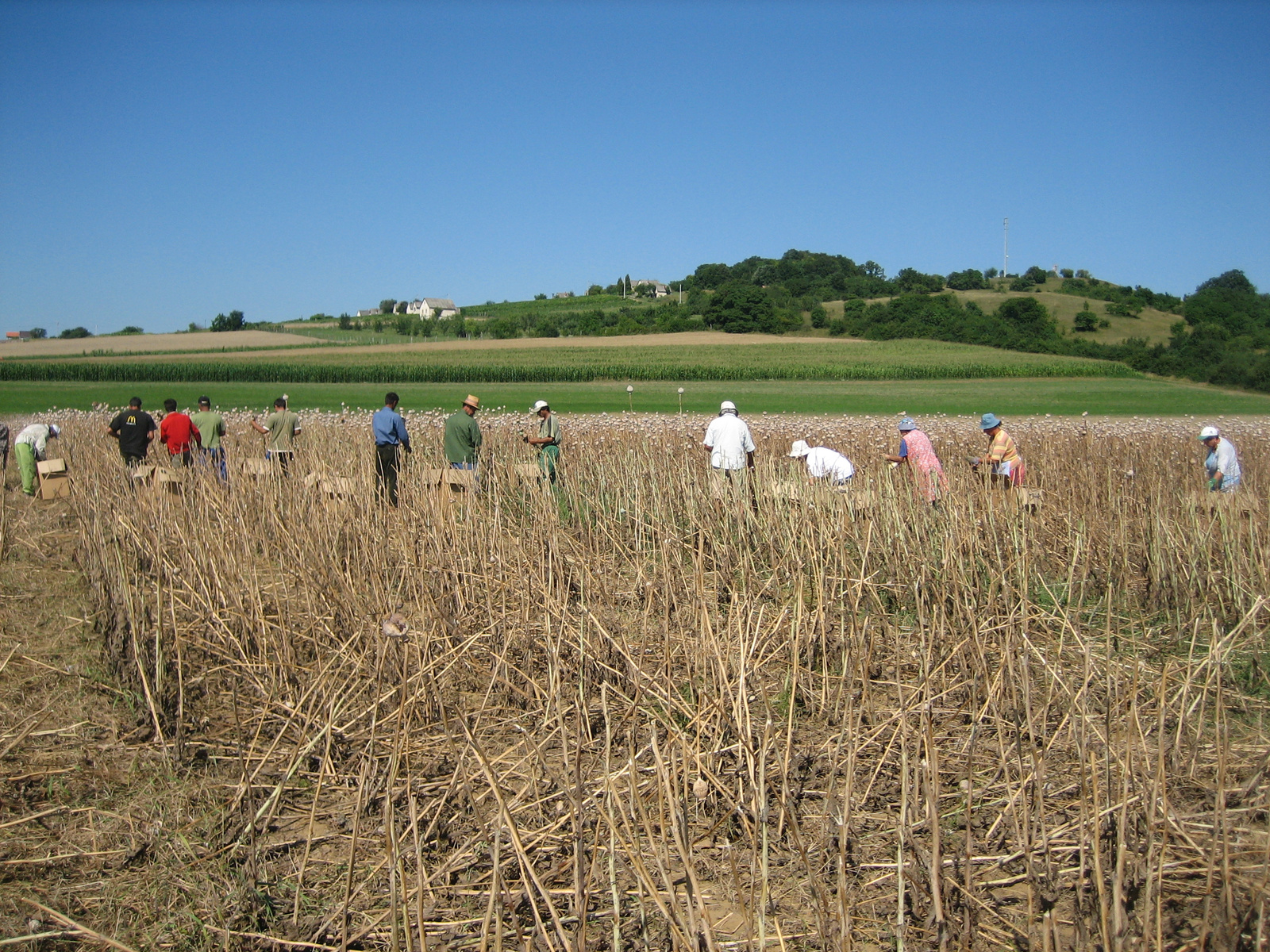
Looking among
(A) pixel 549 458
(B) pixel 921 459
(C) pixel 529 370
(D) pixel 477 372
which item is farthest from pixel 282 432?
(C) pixel 529 370

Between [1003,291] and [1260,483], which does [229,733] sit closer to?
[1260,483]

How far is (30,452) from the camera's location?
12.1 metres

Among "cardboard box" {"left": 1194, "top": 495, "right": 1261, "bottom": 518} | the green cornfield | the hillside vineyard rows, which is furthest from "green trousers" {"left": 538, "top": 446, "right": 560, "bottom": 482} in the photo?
the green cornfield

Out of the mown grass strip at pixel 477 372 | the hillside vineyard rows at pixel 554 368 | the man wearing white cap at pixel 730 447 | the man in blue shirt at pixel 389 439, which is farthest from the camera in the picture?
the hillside vineyard rows at pixel 554 368

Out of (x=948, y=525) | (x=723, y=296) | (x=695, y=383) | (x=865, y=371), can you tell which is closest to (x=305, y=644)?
(x=948, y=525)

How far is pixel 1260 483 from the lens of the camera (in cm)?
960

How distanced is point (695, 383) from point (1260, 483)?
35149 millimetres

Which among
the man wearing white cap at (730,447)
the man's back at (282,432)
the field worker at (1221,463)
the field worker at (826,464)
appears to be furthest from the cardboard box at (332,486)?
the field worker at (1221,463)

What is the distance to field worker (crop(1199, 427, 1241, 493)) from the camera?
8.30 meters

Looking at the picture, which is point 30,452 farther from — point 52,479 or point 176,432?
point 176,432

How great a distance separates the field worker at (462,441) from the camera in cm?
957

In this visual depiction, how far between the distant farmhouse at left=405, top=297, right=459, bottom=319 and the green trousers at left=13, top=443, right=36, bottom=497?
107576mm

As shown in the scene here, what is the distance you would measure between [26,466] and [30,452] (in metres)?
0.24

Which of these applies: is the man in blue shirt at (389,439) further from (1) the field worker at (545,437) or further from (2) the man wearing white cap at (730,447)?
(2) the man wearing white cap at (730,447)
